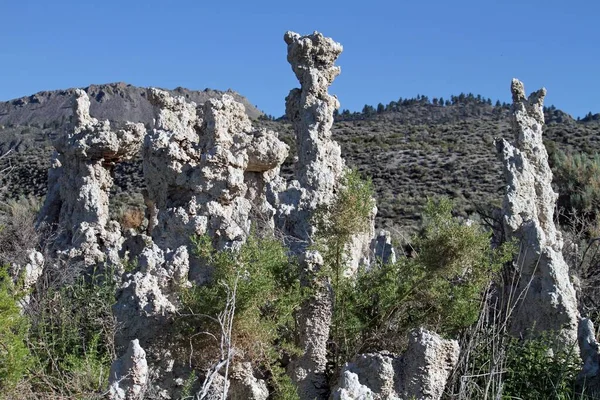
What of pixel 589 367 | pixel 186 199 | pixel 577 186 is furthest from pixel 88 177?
pixel 577 186

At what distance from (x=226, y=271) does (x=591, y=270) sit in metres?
4.31

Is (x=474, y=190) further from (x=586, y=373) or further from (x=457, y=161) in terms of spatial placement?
(x=586, y=373)

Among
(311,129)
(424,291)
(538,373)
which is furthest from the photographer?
(311,129)

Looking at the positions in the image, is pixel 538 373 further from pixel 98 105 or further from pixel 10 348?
pixel 98 105

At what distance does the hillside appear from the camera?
22069 mm

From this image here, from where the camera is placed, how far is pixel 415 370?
466cm

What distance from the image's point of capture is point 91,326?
6.14 meters

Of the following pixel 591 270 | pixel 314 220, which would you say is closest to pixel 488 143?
pixel 591 270

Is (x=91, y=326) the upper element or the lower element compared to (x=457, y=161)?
lower

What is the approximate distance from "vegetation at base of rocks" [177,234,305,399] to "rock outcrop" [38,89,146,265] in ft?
12.8

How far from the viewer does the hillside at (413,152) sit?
22.1 m

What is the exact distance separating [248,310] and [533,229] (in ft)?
7.98

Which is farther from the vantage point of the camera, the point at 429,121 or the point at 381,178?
the point at 429,121

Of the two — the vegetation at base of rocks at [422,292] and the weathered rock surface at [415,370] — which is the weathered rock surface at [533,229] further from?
the weathered rock surface at [415,370]
